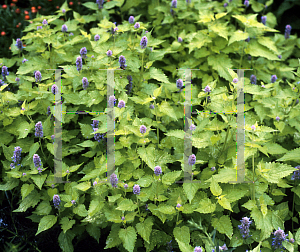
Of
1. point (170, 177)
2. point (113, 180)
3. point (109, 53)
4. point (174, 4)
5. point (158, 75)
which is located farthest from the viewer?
point (174, 4)

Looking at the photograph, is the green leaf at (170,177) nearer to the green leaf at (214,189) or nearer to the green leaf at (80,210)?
the green leaf at (214,189)

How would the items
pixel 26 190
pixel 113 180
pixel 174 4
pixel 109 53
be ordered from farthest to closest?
pixel 174 4 → pixel 109 53 → pixel 26 190 → pixel 113 180

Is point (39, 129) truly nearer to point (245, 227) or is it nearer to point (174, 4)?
point (245, 227)

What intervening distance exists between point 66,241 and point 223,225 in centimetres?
113

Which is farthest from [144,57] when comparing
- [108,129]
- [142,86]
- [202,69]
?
[108,129]

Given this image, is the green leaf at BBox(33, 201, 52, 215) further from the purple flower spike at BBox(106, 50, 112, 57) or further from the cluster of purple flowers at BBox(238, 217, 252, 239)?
the cluster of purple flowers at BBox(238, 217, 252, 239)

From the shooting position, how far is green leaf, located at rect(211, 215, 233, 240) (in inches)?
79.7

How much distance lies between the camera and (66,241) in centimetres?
224

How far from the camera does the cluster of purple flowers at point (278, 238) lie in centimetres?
200

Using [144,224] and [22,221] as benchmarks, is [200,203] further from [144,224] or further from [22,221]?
[22,221]

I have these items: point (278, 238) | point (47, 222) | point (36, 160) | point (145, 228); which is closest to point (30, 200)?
point (47, 222)

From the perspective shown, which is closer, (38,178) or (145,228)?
(145,228)

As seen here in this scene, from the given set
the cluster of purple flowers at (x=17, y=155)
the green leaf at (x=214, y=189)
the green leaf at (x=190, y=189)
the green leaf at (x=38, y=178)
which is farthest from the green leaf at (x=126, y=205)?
the cluster of purple flowers at (x=17, y=155)

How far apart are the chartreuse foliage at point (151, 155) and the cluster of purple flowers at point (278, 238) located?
0.17 ft
